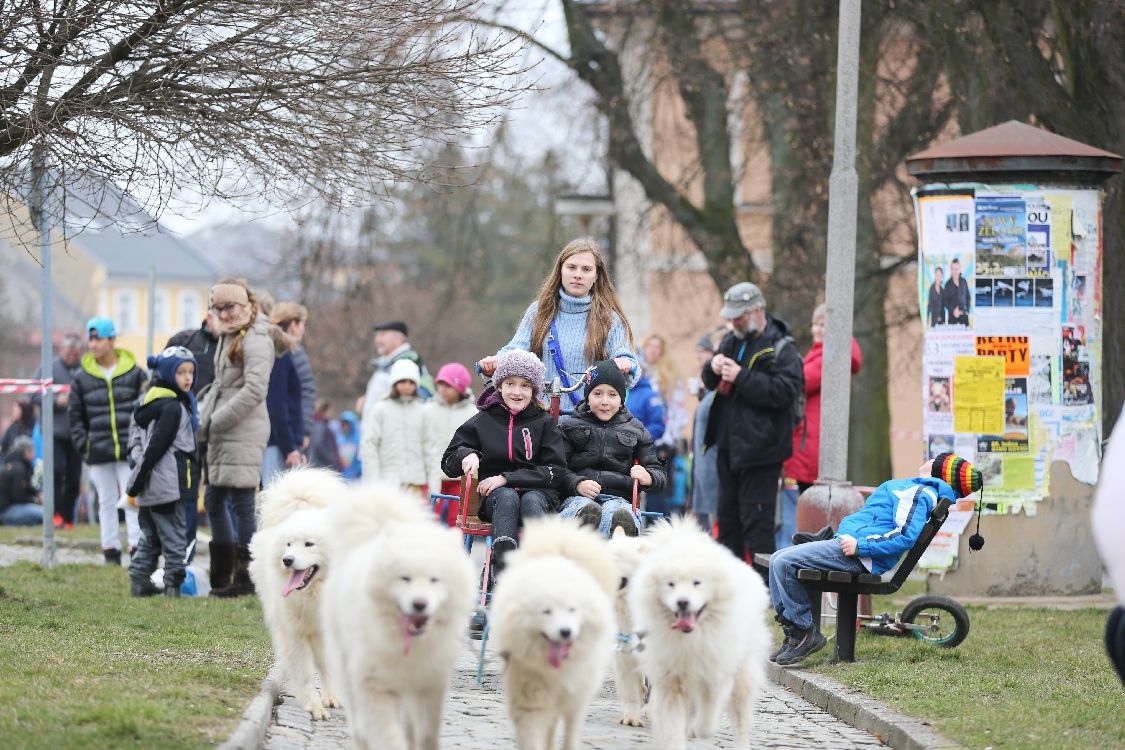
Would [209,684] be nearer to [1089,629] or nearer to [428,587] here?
[428,587]

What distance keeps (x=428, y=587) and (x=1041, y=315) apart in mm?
8513

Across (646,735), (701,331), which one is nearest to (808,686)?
(646,735)

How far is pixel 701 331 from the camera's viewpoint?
3123 cm

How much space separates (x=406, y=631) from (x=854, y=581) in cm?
420

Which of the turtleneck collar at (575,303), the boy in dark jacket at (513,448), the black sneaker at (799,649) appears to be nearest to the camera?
the boy in dark jacket at (513,448)

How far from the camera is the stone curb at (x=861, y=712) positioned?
7.96 metres

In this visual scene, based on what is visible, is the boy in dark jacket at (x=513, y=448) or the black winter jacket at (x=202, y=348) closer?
the boy in dark jacket at (x=513, y=448)

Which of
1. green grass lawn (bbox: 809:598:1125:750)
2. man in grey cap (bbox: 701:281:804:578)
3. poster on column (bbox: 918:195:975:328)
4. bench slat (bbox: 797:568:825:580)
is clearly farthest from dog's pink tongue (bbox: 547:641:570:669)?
poster on column (bbox: 918:195:975:328)

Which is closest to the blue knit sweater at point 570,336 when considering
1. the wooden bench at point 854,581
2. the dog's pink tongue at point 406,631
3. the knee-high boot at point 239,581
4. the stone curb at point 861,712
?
the wooden bench at point 854,581

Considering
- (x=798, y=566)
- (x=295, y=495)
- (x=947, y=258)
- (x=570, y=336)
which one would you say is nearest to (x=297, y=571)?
(x=295, y=495)

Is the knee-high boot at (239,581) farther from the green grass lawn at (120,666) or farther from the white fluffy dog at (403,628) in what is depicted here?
the white fluffy dog at (403,628)

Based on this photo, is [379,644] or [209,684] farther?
[209,684]

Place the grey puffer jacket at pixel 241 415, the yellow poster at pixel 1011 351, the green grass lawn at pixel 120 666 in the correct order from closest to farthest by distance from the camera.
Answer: the green grass lawn at pixel 120 666, the grey puffer jacket at pixel 241 415, the yellow poster at pixel 1011 351

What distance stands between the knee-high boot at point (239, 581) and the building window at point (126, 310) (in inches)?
2429
